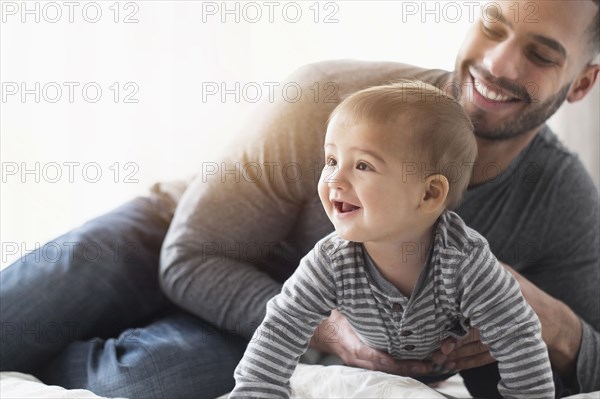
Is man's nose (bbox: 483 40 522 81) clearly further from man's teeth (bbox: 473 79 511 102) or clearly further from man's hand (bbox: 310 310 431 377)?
man's hand (bbox: 310 310 431 377)

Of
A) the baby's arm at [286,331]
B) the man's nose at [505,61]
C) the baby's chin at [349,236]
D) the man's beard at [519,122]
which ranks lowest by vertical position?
the baby's arm at [286,331]

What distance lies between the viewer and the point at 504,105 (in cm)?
139

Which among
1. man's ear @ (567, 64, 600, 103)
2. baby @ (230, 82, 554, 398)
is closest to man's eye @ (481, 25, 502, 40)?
man's ear @ (567, 64, 600, 103)

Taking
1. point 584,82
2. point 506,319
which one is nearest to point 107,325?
point 506,319

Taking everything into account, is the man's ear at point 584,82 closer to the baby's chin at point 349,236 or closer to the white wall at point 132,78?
the white wall at point 132,78

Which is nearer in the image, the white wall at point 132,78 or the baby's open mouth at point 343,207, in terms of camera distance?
the baby's open mouth at point 343,207

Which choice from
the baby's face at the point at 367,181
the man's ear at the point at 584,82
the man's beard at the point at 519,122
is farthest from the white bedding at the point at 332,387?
the man's ear at the point at 584,82

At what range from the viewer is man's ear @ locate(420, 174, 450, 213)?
101 centimetres

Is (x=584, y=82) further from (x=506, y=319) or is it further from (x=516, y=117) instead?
(x=506, y=319)

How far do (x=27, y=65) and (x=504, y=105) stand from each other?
94 cm

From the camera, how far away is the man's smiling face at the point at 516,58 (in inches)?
53.4

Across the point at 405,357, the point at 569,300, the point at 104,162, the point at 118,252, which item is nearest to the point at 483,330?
the point at 405,357

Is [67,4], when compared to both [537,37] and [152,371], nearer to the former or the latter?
[152,371]

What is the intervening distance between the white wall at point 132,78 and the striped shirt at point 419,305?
75 centimetres
